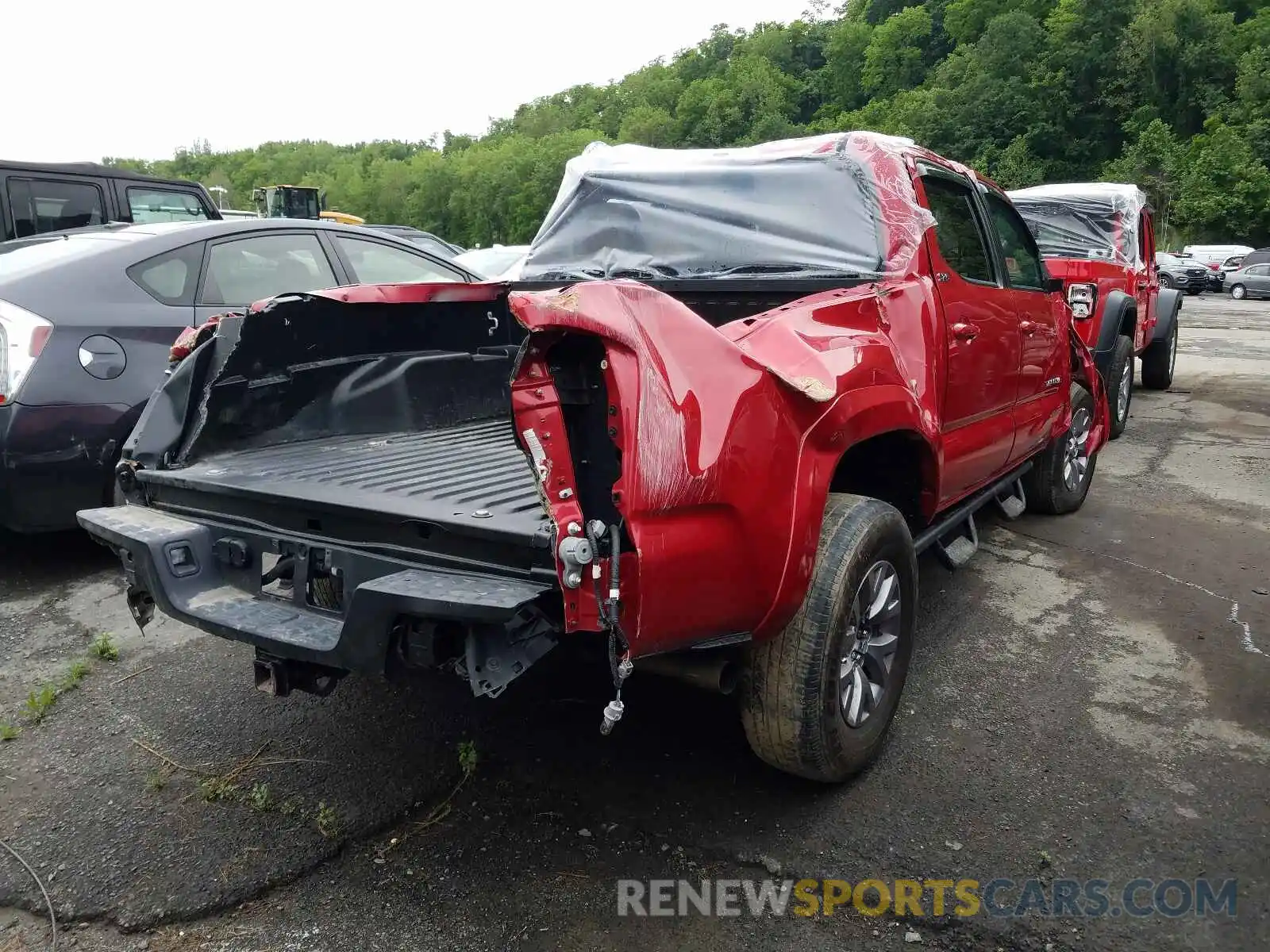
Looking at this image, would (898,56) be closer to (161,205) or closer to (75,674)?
(161,205)

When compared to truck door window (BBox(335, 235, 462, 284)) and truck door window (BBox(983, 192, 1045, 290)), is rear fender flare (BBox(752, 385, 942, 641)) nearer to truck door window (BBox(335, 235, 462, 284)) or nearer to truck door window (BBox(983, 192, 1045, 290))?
truck door window (BBox(983, 192, 1045, 290))

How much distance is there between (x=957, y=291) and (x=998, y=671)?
1.48 metres

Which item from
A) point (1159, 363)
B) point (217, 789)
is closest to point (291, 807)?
point (217, 789)

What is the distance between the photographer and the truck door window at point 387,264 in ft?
18.0

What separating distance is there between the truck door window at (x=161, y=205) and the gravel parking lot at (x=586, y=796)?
4.83 metres

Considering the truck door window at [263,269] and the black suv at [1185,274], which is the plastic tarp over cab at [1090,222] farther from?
the black suv at [1185,274]

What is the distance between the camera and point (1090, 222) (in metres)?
9.53

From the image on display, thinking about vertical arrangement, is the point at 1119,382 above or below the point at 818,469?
below

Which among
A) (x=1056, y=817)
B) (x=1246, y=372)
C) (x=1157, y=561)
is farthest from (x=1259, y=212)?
(x=1056, y=817)

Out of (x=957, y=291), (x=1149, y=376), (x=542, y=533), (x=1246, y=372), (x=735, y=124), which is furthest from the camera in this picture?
(x=735, y=124)

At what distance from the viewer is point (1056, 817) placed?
267 cm

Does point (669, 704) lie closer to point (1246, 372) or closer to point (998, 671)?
point (998, 671)

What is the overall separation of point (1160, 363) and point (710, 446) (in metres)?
10.4

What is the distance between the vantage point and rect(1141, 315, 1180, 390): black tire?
34.4 feet
